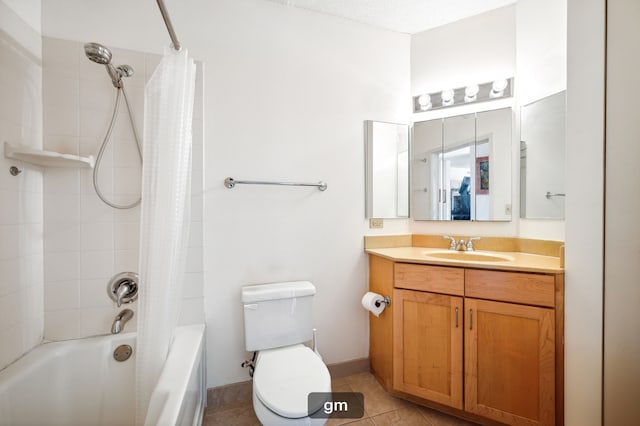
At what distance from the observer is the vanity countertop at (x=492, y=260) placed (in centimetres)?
129

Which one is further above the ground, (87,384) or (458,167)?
(458,167)

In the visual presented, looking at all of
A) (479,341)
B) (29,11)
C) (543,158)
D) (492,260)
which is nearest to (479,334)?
(479,341)

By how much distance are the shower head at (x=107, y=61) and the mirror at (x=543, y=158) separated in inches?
95.2

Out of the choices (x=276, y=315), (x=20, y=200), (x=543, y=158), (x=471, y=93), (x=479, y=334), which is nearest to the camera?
(x=20, y=200)

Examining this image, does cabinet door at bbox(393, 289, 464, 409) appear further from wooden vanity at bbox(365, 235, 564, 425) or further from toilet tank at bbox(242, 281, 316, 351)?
toilet tank at bbox(242, 281, 316, 351)

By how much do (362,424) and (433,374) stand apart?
50 cm

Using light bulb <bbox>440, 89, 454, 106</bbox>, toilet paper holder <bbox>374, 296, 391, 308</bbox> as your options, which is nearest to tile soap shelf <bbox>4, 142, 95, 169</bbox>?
toilet paper holder <bbox>374, 296, 391, 308</bbox>

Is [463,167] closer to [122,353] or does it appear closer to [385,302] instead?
[385,302]

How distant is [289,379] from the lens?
1.21 metres

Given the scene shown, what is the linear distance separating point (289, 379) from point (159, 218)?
94 cm

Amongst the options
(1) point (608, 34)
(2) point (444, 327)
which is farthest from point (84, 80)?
(1) point (608, 34)

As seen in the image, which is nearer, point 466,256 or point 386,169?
point 466,256

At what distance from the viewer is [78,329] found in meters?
1.32

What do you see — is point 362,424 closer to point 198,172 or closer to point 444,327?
point 444,327
